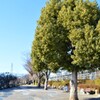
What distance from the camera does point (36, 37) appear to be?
2770 cm

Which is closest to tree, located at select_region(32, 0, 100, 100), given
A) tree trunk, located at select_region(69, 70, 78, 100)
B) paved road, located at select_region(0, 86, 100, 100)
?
tree trunk, located at select_region(69, 70, 78, 100)

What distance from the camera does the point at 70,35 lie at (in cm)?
2531

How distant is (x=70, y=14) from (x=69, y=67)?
4.37 m

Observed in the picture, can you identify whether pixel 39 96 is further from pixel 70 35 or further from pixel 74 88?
pixel 70 35

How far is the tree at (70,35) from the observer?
24.4 m

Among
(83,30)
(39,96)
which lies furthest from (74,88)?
(39,96)

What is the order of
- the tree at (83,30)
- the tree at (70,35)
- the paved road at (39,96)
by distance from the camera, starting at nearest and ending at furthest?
1. the tree at (83,30)
2. the tree at (70,35)
3. the paved road at (39,96)

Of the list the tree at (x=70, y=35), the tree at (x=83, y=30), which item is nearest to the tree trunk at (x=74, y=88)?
the tree at (x=70, y=35)

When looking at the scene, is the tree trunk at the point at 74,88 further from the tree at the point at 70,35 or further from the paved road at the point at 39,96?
the paved road at the point at 39,96

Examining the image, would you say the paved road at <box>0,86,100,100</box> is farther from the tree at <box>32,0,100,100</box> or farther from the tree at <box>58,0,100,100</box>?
the tree at <box>58,0,100,100</box>

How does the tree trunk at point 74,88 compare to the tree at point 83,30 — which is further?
the tree trunk at point 74,88

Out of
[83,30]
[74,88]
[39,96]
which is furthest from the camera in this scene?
[39,96]

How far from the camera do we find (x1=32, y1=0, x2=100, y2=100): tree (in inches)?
959

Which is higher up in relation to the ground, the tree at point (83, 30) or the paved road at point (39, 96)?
the tree at point (83, 30)
